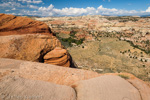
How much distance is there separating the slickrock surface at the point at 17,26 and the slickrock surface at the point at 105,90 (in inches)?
325

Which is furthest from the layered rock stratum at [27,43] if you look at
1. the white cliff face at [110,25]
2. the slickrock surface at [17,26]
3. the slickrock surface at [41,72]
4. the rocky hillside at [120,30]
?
the white cliff face at [110,25]

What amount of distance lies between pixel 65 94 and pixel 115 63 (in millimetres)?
17816

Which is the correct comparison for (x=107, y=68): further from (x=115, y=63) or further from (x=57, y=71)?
(x=57, y=71)

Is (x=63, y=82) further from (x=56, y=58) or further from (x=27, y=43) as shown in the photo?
(x=27, y=43)

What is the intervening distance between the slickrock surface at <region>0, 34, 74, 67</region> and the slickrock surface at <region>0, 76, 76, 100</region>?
450 cm

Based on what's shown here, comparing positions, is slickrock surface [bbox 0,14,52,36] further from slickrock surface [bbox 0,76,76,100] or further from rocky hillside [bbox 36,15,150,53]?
rocky hillside [bbox 36,15,150,53]

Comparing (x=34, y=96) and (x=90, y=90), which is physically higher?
(x=34, y=96)

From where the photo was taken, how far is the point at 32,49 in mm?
8508

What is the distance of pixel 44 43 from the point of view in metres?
9.48

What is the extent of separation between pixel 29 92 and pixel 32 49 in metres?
5.74

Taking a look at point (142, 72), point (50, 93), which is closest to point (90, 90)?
point (50, 93)

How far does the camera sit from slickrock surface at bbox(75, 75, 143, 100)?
435cm

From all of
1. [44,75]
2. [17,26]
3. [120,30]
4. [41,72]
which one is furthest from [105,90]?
[120,30]

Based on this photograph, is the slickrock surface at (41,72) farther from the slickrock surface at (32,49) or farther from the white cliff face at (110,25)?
the white cliff face at (110,25)
